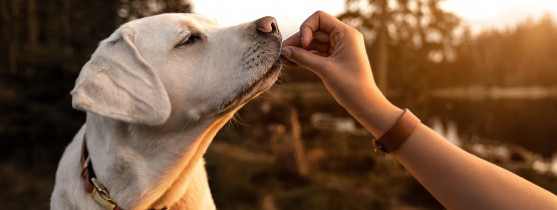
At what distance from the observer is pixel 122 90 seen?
7.43 ft

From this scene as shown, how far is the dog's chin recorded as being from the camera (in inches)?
95.0

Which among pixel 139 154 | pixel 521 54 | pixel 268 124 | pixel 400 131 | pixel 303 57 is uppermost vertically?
pixel 303 57

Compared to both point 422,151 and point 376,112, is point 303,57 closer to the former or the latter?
point 376,112

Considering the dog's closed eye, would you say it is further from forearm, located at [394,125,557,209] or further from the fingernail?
forearm, located at [394,125,557,209]

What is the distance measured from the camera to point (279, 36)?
2486mm

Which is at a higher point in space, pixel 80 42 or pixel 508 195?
pixel 508 195

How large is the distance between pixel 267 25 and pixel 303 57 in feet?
1.15

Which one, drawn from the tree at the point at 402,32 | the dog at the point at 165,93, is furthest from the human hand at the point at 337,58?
the tree at the point at 402,32

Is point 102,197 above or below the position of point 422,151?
below

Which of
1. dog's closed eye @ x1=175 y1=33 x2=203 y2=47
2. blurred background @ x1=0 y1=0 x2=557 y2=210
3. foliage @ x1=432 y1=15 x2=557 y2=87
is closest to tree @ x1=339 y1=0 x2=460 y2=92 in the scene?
blurred background @ x1=0 y1=0 x2=557 y2=210

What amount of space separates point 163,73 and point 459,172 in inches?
58.1

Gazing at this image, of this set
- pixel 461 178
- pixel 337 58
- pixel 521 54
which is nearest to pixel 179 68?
pixel 337 58

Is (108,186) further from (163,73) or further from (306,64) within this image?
(306,64)

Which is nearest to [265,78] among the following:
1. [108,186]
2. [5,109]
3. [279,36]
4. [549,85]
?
[279,36]
